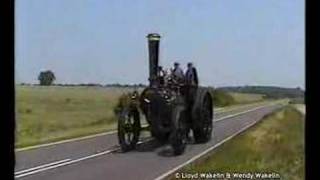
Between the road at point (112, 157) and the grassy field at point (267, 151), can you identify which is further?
the road at point (112, 157)

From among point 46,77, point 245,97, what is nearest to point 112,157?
point 46,77

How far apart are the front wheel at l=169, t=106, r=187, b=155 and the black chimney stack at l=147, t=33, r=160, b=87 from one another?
0.60ft

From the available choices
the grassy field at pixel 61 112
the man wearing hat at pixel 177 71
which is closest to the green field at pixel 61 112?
the grassy field at pixel 61 112

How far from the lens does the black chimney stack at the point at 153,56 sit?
11.2ft

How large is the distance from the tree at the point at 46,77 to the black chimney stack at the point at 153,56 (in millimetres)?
472

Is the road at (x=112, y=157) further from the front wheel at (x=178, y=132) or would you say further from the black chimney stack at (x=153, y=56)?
the black chimney stack at (x=153, y=56)

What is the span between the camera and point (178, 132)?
3.47m

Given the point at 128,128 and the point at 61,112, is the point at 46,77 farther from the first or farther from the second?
the point at 128,128

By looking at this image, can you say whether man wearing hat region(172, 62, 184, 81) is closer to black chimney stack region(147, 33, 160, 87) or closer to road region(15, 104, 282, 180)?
black chimney stack region(147, 33, 160, 87)

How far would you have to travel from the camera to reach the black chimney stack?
3400mm

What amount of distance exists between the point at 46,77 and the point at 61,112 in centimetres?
18
